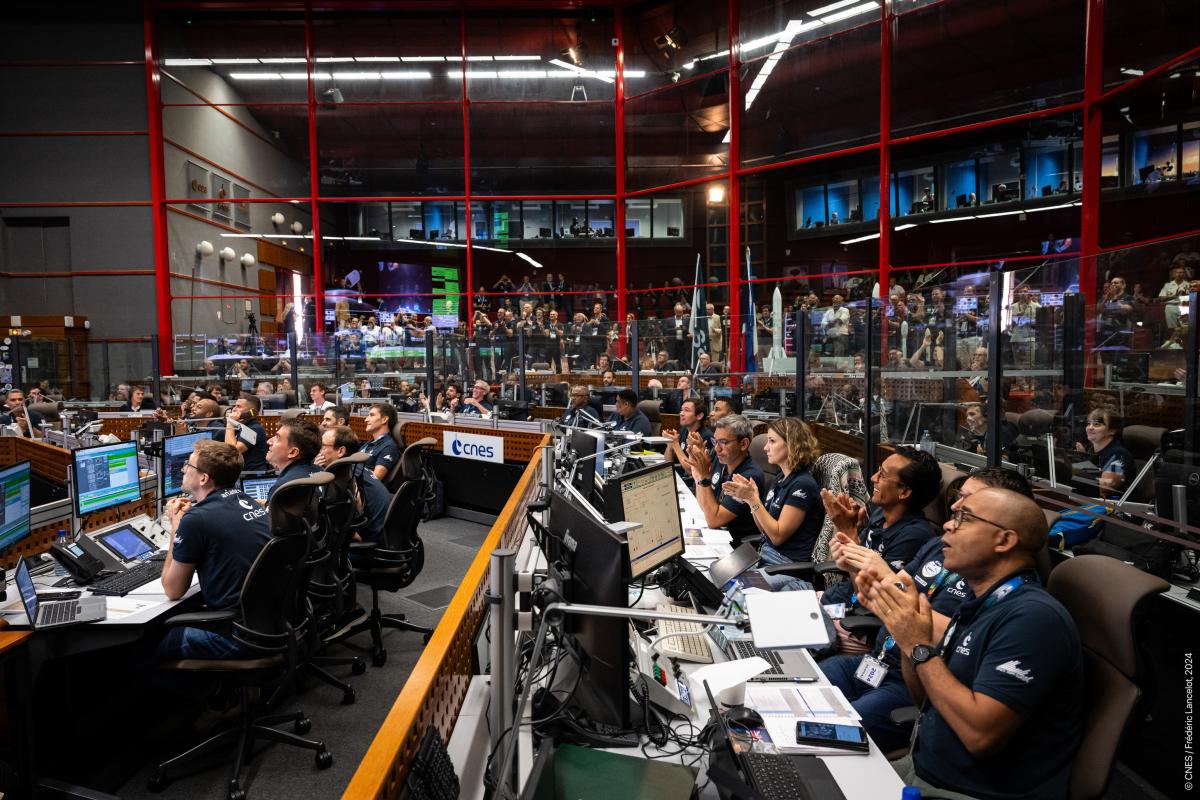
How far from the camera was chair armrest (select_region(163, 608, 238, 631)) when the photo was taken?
273cm

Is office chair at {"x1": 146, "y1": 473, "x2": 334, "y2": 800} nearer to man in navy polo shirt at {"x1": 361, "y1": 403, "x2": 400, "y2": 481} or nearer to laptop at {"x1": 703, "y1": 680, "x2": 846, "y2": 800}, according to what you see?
laptop at {"x1": 703, "y1": 680, "x2": 846, "y2": 800}

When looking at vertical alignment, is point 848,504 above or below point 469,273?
A: below

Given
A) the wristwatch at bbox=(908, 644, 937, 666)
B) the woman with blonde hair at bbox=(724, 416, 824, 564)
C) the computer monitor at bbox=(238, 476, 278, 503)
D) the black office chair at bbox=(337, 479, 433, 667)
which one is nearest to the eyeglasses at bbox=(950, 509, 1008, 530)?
the wristwatch at bbox=(908, 644, 937, 666)

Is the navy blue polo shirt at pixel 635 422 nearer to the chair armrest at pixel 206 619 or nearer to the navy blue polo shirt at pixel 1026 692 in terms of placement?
the chair armrest at pixel 206 619

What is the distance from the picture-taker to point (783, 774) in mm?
1562

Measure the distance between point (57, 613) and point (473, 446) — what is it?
4519 mm

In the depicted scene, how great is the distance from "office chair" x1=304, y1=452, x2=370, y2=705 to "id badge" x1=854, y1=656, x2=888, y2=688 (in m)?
2.39

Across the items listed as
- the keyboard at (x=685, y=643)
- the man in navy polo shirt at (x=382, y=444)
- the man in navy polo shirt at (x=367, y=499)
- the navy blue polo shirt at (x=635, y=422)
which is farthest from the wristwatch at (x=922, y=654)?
the navy blue polo shirt at (x=635, y=422)

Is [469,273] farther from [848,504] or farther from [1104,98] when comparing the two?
[848,504]

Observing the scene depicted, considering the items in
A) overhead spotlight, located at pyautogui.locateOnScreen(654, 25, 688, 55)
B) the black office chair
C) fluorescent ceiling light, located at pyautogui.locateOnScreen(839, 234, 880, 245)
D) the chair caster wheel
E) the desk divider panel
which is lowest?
the chair caster wheel

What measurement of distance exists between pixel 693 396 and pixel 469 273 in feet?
24.6

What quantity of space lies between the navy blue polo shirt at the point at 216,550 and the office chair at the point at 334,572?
1.27ft

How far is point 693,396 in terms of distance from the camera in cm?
812

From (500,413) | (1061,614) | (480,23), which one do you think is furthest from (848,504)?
(480,23)
